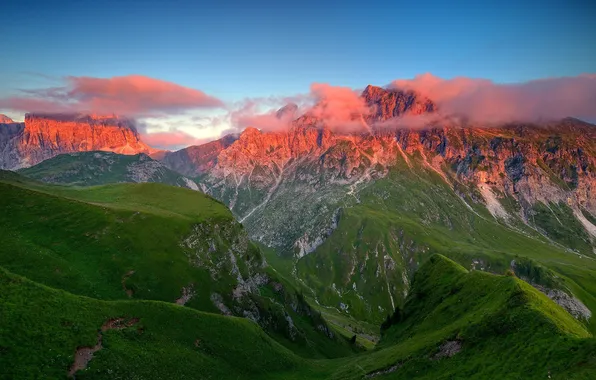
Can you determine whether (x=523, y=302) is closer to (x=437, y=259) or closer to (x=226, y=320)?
(x=226, y=320)

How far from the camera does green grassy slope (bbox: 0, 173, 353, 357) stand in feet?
308

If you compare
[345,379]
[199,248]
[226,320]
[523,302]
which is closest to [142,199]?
[199,248]

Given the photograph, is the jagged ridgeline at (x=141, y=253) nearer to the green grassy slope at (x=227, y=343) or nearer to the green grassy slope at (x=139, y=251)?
the green grassy slope at (x=139, y=251)

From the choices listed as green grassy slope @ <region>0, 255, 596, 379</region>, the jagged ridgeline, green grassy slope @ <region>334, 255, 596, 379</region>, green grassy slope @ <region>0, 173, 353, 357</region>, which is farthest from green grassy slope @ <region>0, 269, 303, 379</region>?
green grassy slope @ <region>0, 173, 353, 357</region>

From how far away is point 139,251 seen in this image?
383ft

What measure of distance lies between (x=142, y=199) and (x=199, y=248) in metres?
52.2

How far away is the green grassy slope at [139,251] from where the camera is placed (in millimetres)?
94000

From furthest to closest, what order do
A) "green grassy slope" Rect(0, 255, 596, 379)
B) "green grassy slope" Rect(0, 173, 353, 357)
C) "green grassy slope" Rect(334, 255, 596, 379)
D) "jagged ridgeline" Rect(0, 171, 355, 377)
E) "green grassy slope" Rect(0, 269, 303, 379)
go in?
"green grassy slope" Rect(0, 173, 353, 357) → "jagged ridgeline" Rect(0, 171, 355, 377) → "green grassy slope" Rect(0, 269, 303, 379) → "green grassy slope" Rect(0, 255, 596, 379) → "green grassy slope" Rect(334, 255, 596, 379)

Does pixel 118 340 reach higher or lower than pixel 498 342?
lower

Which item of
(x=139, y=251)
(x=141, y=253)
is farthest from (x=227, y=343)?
(x=139, y=251)

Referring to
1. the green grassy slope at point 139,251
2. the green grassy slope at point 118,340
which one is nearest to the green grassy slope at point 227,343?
the green grassy slope at point 118,340

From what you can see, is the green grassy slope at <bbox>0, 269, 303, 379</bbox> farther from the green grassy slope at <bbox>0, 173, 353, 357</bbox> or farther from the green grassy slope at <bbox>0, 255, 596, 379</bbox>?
the green grassy slope at <bbox>0, 173, 353, 357</bbox>

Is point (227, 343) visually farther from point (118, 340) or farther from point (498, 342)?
point (498, 342)

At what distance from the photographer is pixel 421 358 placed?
2515 inches
